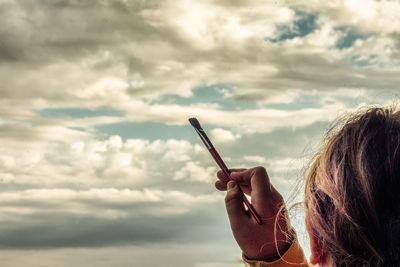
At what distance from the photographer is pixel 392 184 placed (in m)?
1.34

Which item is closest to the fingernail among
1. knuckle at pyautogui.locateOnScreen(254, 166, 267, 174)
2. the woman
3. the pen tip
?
knuckle at pyautogui.locateOnScreen(254, 166, 267, 174)

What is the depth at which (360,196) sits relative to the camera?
134 centimetres

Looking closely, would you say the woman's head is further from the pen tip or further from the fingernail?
the pen tip

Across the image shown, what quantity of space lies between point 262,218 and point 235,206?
0.12 meters

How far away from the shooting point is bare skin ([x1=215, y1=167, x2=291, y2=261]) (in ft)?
6.67

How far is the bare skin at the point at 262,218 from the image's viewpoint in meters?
2.03

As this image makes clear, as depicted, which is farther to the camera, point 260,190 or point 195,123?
point 195,123

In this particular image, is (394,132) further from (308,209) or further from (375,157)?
(308,209)

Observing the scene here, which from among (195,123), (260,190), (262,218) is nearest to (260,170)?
(260,190)

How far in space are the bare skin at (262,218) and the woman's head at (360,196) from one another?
0.52 meters

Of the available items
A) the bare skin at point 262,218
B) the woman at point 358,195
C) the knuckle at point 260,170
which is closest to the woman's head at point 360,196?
the woman at point 358,195

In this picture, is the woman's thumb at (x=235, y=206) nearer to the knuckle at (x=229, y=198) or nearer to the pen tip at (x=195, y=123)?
the knuckle at (x=229, y=198)

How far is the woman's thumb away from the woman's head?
0.61 meters

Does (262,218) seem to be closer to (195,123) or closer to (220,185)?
(220,185)
